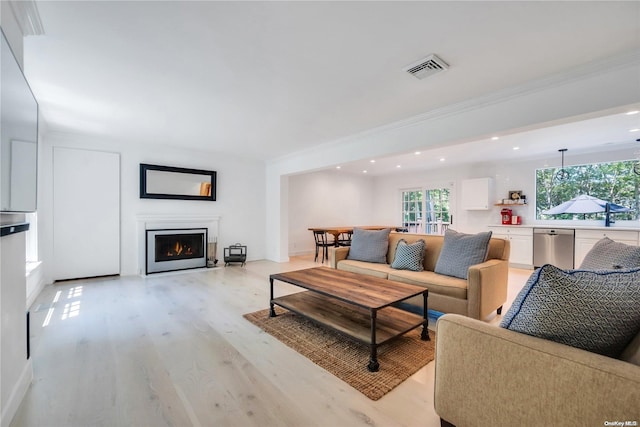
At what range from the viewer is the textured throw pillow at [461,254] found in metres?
3.03

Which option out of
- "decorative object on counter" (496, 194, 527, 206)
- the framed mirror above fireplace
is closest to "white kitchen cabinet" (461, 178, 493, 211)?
"decorative object on counter" (496, 194, 527, 206)

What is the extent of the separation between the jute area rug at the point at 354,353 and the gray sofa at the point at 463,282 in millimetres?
397

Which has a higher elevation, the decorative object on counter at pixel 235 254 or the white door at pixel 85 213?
the white door at pixel 85 213

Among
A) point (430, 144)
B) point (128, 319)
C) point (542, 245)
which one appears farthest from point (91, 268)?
point (542, 245)

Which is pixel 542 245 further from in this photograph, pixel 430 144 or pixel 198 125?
pixel 198 125

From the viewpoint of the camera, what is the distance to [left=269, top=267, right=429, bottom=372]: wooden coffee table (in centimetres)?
216

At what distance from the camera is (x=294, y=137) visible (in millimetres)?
4625

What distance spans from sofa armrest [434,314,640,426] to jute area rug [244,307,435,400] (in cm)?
55

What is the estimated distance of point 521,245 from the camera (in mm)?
5871

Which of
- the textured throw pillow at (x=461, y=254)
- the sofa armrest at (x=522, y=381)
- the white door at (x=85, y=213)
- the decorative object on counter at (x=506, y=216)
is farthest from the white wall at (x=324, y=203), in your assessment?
the sofa armrest at (x=522, y=381)

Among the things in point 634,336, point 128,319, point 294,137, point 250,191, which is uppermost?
point 294,137

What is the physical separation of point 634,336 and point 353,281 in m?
1.97

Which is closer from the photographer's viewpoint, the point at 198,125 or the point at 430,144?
the point at 430,144

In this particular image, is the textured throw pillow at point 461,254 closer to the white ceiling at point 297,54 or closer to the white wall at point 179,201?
the white ceiling at point 297,54
